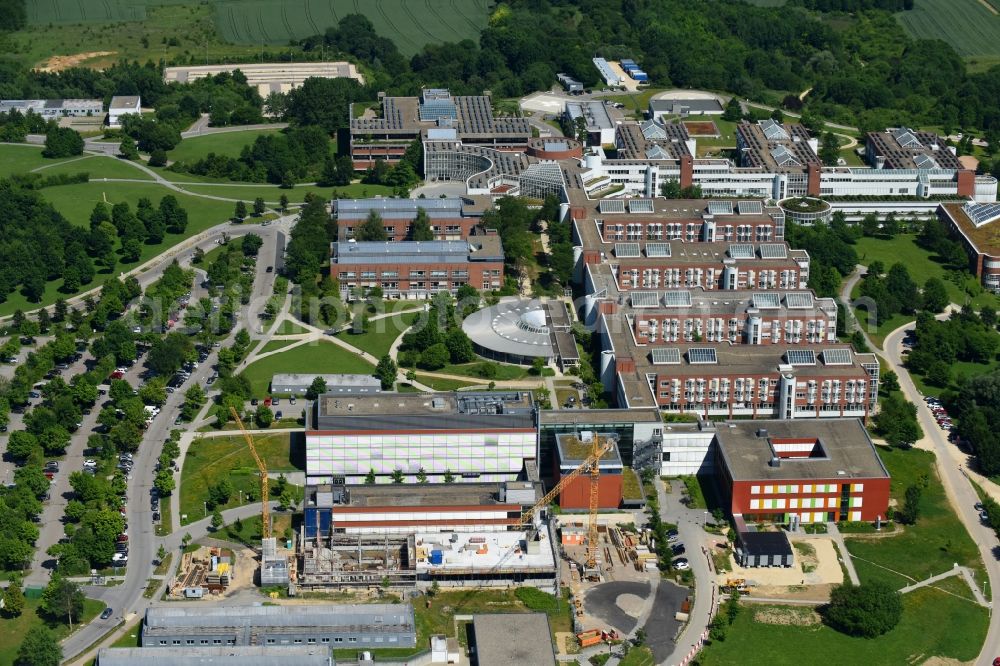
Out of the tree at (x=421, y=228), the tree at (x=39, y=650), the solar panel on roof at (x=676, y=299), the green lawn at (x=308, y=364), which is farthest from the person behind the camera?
the tree at (x=421, y=228)

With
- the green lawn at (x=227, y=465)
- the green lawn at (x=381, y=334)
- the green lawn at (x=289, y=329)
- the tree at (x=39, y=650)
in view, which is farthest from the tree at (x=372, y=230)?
the tree at (x=39, y=650)

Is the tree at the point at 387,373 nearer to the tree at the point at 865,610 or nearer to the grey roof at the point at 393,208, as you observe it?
the grey roof at the point at 393,208

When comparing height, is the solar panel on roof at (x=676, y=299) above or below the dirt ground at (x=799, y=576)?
above

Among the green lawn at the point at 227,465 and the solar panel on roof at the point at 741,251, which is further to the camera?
the solar panel on roof at the point at 741,251

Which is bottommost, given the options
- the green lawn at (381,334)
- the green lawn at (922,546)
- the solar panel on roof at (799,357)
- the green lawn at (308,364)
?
the green lawn at (922,546)

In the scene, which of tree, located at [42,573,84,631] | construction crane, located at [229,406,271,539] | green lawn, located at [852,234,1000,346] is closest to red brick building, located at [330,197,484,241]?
green lawn, located at [852,234,1000,346]

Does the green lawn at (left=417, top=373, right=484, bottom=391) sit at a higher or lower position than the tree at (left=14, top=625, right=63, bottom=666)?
lower

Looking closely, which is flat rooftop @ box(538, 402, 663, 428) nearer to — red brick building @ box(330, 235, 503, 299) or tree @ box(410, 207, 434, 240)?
red brick building @ box(330, 235, 503, 299)
